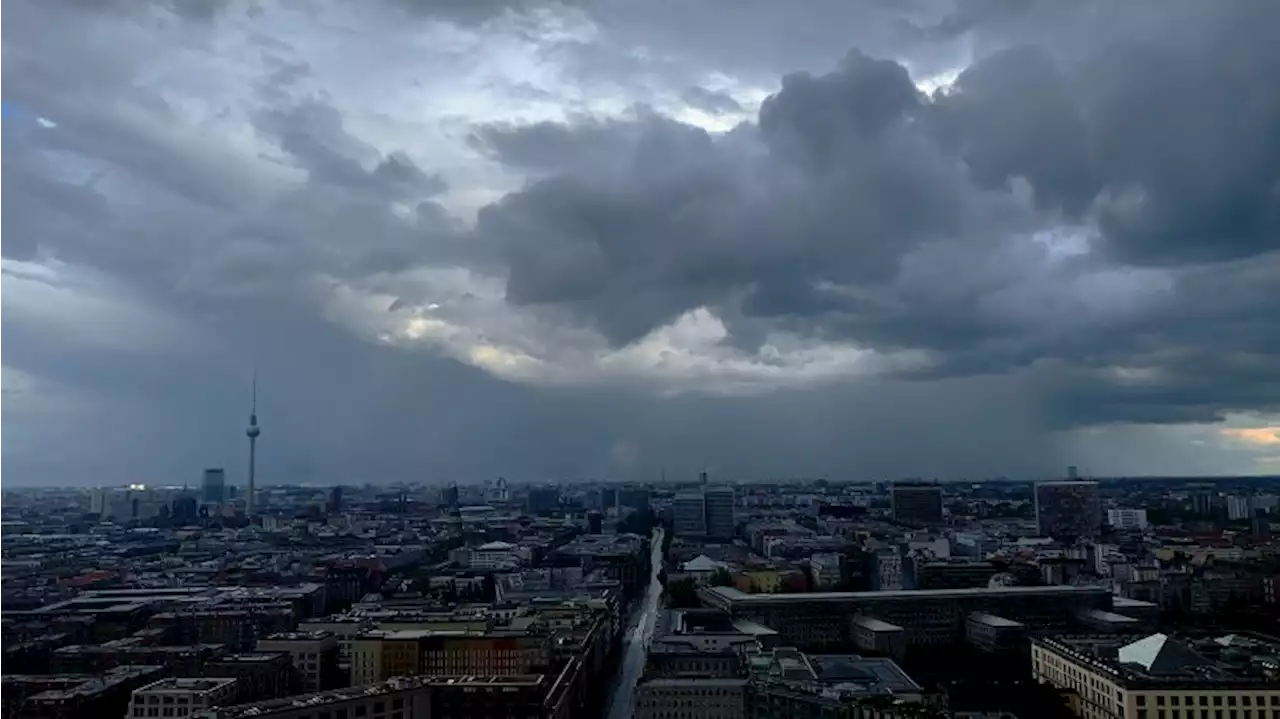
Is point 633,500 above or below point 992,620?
above

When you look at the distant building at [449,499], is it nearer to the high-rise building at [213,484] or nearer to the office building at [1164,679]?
the high-rise building at [213,484]

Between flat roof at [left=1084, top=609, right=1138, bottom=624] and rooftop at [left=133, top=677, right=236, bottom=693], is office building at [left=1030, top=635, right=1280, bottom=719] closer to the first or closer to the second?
flat roof at [left=1084, top=609, right=1138, bottom=624]

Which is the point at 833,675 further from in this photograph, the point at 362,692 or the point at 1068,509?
the point at 1068,509

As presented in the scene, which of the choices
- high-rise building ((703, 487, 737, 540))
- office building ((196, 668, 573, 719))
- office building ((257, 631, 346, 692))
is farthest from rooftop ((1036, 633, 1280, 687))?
high-rise building ((703, 487, 737, 540))

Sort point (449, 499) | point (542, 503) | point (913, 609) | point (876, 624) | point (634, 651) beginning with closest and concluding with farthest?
point (634, 651)
point (876, 624)
point (913, 609)
point (542, 503)
point (449, 499)

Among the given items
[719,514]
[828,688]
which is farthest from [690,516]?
[828,688]

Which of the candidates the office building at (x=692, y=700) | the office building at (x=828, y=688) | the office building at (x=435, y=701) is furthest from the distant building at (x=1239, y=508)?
the office building at (x=435, y=701)

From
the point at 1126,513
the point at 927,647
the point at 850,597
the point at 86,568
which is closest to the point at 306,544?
the point at 86,568
